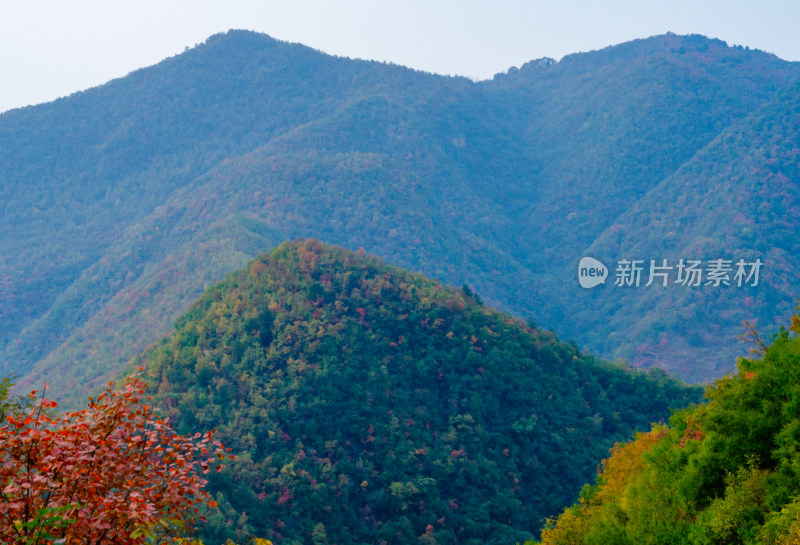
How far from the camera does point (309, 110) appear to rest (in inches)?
4936

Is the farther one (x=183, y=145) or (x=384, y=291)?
(x=183, y=145)

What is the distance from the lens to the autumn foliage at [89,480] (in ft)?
22.5

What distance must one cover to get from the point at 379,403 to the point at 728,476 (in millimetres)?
20733

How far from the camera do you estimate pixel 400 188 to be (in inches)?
3821

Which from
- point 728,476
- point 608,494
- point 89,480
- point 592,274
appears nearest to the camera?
point 89,480

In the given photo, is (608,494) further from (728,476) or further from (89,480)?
(89,480)

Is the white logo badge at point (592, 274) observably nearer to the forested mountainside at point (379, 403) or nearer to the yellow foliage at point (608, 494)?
the forested mountainside at point (379, 403)

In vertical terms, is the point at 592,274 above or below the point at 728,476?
above

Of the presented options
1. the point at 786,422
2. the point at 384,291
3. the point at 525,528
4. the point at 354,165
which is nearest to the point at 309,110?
the point at 354,165

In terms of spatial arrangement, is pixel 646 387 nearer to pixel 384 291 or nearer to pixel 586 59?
pixel 384 291

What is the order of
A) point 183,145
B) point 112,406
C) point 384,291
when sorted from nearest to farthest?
point 112,406
point 384,291
point 183,145

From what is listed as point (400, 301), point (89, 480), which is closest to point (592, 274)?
point (400, 301)

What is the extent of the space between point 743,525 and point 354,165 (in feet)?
301

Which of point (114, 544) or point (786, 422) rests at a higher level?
point (786, 422)
